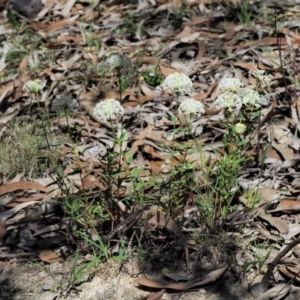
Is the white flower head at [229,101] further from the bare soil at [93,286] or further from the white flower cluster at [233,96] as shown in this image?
the bare soil at [93,286]

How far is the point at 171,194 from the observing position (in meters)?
3.13

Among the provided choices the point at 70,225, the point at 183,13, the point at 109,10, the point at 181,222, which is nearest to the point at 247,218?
the point at 181,222

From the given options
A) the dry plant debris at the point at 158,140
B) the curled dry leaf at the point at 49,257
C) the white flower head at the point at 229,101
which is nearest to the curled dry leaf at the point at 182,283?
the dry plant debris at the point at 158,140

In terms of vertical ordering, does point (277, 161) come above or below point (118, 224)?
below

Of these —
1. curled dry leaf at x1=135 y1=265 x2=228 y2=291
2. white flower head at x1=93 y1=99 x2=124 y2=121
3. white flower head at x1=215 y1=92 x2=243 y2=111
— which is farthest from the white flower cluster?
curled dry leaf at x1=135 y1=265 x2=228 y2=291

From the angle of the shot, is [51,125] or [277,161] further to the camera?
[51,125]

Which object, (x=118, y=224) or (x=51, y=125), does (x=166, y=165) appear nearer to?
(x=118, y=224)

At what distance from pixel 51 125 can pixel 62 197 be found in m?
1.01

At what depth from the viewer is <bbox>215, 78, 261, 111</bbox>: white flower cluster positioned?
9.27 ft

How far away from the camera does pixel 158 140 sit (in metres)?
3.84

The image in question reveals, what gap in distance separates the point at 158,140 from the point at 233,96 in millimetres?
1069

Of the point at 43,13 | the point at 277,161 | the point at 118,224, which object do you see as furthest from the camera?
the point at 43,13

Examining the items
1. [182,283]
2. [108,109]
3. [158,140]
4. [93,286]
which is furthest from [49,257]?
[158,140]

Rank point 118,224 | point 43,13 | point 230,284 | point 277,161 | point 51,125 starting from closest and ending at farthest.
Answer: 1. point 230,284
2. point 118,224
3. point 277,161
4. point 51,125
5. point 43,13
